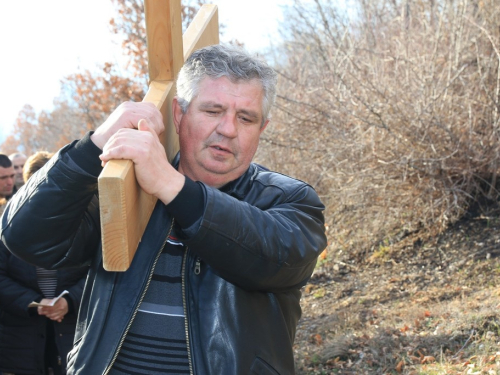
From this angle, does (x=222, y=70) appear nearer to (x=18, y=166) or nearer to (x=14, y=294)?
(x=14, y=294)

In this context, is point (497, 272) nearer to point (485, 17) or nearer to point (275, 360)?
point (485, 17)

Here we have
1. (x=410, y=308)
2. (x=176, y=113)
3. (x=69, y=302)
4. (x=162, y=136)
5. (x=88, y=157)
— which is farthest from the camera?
(x=410, y=308)

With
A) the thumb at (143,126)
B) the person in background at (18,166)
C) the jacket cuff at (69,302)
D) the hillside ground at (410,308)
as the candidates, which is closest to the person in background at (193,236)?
the thumb at (143,126)

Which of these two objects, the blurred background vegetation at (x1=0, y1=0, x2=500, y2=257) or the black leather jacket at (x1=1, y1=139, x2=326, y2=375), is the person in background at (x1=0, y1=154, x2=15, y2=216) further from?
the black leather jacket at (x1=1, y1=139, x2=326, y2=375)

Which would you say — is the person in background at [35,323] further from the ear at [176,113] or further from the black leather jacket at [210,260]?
the ear at [176,113]

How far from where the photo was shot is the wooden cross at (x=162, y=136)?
162 centimetres

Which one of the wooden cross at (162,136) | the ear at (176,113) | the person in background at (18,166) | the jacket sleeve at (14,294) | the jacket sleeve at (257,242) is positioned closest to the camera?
the wooden cross at (162,136)

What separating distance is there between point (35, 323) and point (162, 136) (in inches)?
97.4

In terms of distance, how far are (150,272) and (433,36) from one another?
5.38 metres

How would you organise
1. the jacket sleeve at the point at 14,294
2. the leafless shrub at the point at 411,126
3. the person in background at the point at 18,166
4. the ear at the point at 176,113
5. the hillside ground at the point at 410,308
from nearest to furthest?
the ear at the point at 176,113, the jacket sleeve at the point at 14,294, the hillside ground at the point at 410,308, the leafless shrub at the point at 411,126, the person in background at the point at 18,166

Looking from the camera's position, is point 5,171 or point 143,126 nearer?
point 143,126

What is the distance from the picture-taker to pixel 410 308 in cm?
551

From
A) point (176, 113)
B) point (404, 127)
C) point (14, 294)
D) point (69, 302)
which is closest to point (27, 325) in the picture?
point (14, 294)

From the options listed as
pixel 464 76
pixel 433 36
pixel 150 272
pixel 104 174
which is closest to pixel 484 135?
pixel 464 76
